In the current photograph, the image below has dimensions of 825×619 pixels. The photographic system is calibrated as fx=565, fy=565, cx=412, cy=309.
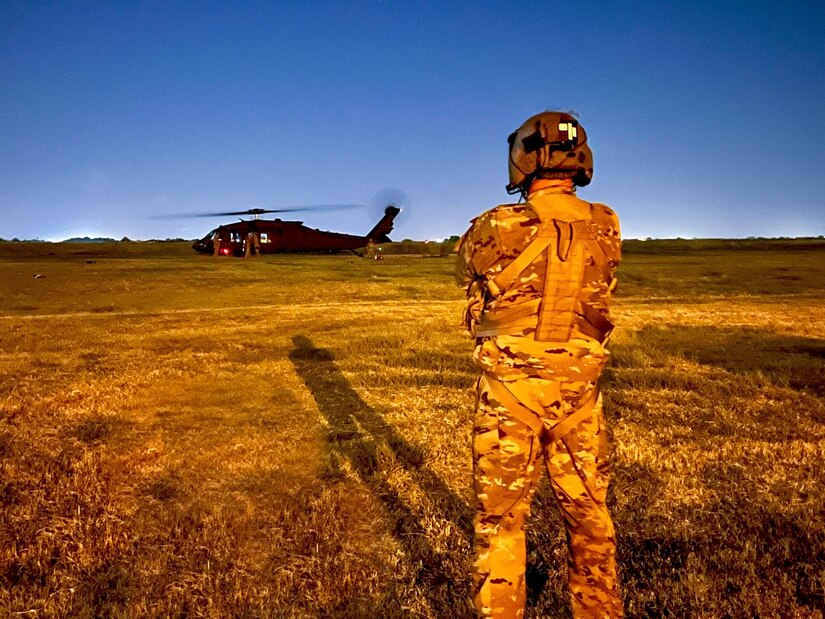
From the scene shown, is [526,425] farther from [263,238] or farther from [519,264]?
[263,238]

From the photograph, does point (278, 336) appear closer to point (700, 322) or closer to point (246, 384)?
point (246, 384)

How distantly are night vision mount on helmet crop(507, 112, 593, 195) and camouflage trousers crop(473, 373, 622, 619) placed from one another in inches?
46.8

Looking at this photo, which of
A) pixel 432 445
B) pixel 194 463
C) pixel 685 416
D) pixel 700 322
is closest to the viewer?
pixel 194 463

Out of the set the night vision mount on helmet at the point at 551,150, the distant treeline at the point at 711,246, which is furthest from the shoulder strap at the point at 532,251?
the distant treeline at the point at 711,246

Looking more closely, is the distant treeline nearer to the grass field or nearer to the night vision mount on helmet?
the grass field

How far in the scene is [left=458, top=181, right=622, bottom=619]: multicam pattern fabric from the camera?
10.2ft

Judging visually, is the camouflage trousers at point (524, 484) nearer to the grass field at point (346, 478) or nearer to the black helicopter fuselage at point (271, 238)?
the grass field at point (346, 478)

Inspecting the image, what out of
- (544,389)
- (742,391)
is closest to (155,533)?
(544,389)

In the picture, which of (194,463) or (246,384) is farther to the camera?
(246,384)

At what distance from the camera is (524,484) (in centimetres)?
312

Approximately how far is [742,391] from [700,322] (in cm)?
1033

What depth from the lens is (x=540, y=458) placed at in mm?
3234

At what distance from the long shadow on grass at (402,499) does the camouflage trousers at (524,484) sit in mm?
942

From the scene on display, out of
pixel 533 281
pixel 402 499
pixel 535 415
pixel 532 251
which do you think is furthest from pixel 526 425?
pixel 402 499
